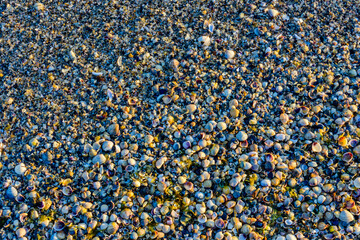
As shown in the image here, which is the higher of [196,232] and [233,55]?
[233,55]

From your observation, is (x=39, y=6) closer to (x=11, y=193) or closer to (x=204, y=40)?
(x=204, y=40)

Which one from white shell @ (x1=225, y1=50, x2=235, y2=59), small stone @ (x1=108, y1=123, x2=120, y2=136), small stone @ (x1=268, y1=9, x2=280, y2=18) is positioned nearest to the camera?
small stone @ (x1=108, y1=123, x2=120, y2=136)

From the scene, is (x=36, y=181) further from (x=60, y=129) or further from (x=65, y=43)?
(x=65, y=43)

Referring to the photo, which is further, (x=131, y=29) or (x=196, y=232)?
(x=131, y=29)

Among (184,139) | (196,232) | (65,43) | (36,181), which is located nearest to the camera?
(196,232)

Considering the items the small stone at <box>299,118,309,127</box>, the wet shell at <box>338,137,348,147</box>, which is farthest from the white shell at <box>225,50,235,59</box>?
the wet shell at <box>338,137,348,147</box>

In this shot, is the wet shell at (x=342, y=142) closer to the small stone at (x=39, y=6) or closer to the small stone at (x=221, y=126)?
the small stone at (x=221, y=126)

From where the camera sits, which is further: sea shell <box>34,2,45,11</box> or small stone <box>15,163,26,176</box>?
sea shell <box>34,2,45,11</box>

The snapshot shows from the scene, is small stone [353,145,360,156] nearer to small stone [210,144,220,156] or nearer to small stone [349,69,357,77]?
small stone [349,69,357,77]

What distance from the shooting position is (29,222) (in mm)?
2031

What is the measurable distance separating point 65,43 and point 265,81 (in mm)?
1917

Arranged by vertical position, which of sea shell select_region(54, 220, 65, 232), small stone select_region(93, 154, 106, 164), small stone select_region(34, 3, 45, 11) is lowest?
sea shell select_region(54, 220, 65, 232)

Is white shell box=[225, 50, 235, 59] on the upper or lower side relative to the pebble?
upper

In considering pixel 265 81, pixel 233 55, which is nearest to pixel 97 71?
pixel 233 55
